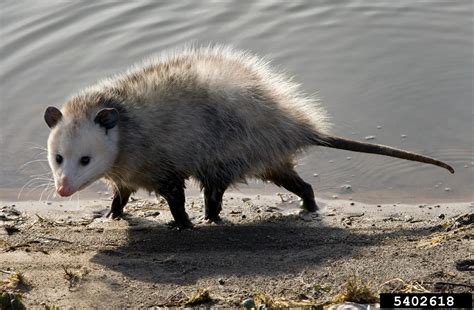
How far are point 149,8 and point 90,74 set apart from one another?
4.17 feet

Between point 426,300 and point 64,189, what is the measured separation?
180 centimetres

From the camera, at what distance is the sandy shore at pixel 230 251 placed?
3.67 m

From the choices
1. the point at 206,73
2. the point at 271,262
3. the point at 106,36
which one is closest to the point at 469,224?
the point at 271,262

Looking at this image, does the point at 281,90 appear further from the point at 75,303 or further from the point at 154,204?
the point at 75,303

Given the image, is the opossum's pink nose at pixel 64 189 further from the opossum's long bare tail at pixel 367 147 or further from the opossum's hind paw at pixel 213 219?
the opossum's long bare tail at pixel 367 147

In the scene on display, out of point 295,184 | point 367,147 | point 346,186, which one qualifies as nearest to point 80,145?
point 295,184

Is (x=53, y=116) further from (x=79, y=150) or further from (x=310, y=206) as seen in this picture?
(x=310, y=206)

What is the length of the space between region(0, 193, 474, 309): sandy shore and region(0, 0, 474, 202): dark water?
0.47 m

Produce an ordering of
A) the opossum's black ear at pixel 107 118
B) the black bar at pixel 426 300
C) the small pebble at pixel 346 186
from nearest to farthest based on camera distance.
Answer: the black bar at pixel 426 300, the opossum's black ear at pixel 107 118, the small pebble at pixel 346 186

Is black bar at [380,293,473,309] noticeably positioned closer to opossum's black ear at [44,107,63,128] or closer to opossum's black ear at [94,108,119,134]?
opossum's black ear at [94,108,119,134]

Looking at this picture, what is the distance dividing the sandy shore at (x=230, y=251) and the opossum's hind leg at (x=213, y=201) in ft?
0.22

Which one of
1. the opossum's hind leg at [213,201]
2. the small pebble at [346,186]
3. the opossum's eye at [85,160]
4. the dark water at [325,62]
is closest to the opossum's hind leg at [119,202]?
the opossum's hind leg at [213,201]

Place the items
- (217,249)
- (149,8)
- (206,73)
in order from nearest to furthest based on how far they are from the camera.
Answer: (217,249) → (206,73) → (149,8)

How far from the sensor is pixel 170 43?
7.14 metres
